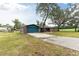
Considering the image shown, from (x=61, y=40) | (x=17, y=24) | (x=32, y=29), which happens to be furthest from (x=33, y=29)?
(x=61, y=40)

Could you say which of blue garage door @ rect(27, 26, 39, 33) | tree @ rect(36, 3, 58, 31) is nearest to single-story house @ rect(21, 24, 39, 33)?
blue garage door @ rect(27, 26, 39, 33)

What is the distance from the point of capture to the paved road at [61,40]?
3.33 m

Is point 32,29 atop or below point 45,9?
below

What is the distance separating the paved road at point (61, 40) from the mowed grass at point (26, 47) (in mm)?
42

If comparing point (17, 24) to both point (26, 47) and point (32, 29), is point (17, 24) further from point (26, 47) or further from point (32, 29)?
point (26, 47)

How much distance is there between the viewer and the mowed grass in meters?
3.32

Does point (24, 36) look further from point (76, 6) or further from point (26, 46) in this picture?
point (76, 6)

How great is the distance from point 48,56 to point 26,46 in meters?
0.28

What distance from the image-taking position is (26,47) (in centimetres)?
336

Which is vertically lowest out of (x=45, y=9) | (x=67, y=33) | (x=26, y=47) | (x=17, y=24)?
(x=26, y=47)

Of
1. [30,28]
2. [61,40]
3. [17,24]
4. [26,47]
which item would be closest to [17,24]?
[17,24]

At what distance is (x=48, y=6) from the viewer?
3.37 meters

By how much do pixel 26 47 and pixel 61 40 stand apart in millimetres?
416

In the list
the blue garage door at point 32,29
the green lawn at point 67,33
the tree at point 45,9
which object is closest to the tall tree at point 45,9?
the tree at point 45,9
